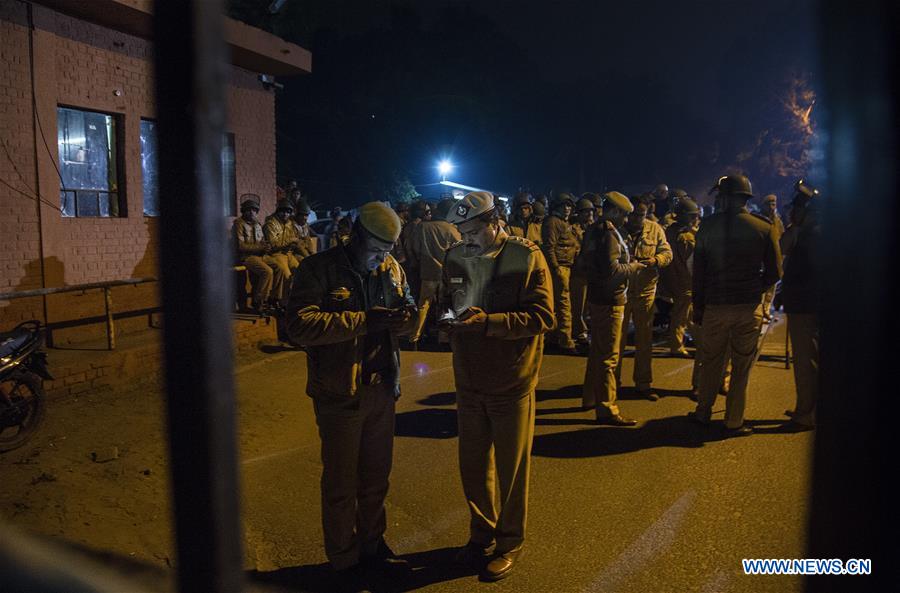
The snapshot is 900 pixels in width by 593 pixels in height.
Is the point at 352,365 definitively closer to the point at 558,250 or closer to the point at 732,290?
the point at 732,290

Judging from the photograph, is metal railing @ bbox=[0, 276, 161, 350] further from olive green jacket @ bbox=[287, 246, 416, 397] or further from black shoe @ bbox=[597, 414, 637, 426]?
black shoe @ bbox=[597, 414, 637, 426]

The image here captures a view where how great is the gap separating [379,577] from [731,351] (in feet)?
12.7

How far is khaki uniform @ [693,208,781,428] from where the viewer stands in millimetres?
5730

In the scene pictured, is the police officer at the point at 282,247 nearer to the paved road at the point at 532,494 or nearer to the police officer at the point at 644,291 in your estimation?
the paved road at the point at 532,494

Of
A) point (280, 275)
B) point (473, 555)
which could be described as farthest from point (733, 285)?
point (280, 275)

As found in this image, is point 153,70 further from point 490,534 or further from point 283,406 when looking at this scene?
point 283,406

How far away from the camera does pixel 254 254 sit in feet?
34.3

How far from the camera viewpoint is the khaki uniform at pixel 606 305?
20.6ft

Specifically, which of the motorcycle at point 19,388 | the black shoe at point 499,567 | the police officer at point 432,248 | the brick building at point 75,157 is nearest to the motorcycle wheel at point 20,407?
the motorcycle at point 19,388

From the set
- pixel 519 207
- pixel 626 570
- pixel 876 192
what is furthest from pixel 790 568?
pixel 519 207

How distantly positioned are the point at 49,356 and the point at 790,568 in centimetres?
763

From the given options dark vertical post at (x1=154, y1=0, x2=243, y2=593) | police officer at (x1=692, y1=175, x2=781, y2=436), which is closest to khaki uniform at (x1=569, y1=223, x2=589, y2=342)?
police officer at (x1=692, y1=175, x2=781, y2=436)

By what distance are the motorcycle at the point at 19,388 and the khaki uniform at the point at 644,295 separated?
5.64 m

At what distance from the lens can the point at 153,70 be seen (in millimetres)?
1015
